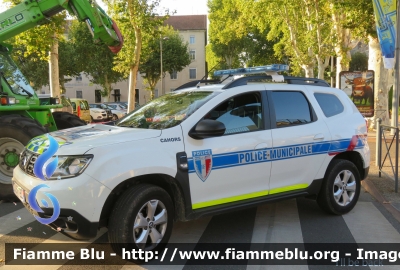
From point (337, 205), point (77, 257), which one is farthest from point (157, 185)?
point (337, 205)

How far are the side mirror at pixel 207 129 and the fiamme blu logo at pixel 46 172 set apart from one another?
54.6 inches

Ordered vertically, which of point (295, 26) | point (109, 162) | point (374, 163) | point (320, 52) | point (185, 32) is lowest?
point (374, 163)

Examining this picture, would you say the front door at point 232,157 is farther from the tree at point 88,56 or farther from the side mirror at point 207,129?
the tree at point 88,56

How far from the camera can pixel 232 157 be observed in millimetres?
4617

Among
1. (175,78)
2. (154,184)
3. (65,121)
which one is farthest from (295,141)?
(175,78)

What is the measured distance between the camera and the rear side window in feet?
19.0

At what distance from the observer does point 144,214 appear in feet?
13.6

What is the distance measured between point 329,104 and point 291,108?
0.86 m

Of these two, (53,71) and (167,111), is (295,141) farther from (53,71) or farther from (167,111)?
(53,71)

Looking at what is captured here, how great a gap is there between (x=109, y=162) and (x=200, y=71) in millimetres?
64838

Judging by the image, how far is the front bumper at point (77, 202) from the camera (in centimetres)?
A: 379

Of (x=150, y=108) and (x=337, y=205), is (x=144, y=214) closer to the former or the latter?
(x=150, y=108)

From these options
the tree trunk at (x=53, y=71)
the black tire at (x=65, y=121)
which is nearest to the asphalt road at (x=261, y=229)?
the black tire at (x=65, y=121)

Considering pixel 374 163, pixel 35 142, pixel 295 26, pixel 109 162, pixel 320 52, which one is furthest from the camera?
pixel 295 26
